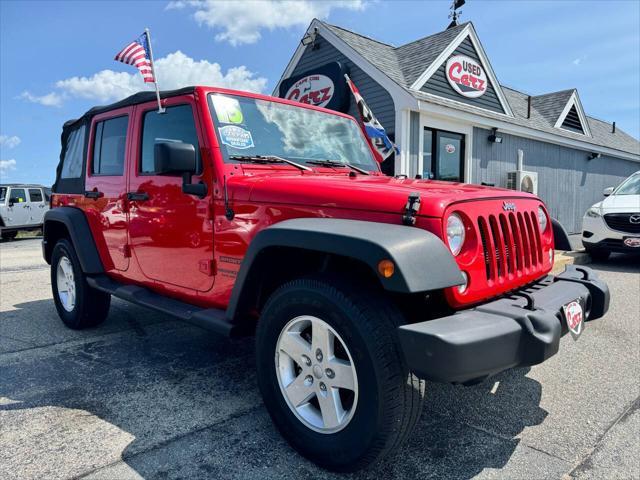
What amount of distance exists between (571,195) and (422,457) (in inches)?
572

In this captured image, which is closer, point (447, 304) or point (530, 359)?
point (530, 359)

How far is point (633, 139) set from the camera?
918 inches

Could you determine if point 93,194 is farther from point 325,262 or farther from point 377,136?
point 377,136

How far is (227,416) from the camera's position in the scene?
2752 millimetres

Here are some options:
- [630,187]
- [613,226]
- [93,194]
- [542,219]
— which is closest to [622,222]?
[613,226]

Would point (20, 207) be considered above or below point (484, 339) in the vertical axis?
below

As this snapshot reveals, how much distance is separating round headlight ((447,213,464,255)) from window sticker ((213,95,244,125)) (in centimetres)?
162

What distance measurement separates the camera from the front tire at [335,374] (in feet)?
6.50

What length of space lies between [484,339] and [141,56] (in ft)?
10.5

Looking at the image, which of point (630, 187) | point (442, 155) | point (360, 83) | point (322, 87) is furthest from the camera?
point (322, 87)

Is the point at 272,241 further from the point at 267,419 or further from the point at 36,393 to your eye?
the point at 36,393

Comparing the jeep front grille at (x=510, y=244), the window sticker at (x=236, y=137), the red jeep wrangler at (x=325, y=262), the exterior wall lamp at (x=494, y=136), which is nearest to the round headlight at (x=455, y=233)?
the red jeep wrangler at (x=325, y=262)

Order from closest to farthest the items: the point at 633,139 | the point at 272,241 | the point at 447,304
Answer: the point at 447,304 → the point at 272,241 → the point at 633,139

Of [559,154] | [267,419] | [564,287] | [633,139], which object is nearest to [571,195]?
[559,154]
